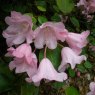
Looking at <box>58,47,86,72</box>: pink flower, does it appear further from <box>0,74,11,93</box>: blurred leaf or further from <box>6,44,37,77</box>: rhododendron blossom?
<box>0,74,11,93</box>: blurred leaf

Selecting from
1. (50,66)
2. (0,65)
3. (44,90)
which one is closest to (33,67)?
(50,66)

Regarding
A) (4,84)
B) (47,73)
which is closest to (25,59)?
(47,73)

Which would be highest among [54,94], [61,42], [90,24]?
[61,42]

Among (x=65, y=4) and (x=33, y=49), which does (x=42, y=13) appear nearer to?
(x=65, y=4)

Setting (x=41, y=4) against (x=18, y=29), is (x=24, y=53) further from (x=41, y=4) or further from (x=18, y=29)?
(x=41, y=4)

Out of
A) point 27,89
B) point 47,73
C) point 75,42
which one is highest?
point 75,42

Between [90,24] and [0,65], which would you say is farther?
[90,24]
